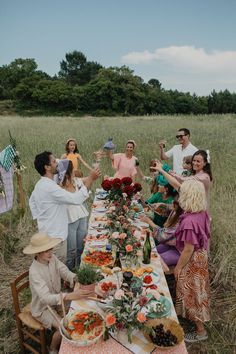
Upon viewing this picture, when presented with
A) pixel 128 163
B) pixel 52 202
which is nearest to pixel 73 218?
pixel 52 202

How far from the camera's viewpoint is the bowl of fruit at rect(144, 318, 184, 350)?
1678 mm

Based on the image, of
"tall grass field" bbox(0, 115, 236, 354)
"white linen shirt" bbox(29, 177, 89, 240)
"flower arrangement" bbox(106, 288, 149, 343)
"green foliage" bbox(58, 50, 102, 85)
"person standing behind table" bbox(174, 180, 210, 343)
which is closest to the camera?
"flower arrangement" bbox(106, 288, 149, 343)

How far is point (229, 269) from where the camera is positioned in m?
3.60

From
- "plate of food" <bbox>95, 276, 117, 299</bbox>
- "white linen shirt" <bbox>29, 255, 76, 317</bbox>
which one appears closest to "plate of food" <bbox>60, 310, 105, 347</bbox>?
"plate of food" <bbox>95, 276, 117, 299</bbox>

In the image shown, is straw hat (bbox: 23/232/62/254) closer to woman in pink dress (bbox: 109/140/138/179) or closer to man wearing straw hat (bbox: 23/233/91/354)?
man wearing straw hat (bbox: 23/233/91/354)

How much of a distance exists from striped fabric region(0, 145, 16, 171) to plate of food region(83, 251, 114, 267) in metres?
2.07

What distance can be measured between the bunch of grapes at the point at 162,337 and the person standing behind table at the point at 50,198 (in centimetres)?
137

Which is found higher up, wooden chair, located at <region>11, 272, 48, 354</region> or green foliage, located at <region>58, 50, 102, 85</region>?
green foliage, located at <region>58, 50, 102, 85</region>

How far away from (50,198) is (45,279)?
2.45 feet

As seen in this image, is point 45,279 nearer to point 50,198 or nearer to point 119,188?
point 50,198

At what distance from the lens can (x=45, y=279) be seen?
95.3 inches

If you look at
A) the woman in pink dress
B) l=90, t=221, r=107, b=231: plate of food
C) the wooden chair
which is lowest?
the wooden chair

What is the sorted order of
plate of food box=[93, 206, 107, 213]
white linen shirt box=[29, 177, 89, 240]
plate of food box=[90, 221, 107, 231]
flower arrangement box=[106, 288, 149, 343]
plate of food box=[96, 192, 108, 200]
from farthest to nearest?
plate of food box=[96, 192, 108, 200]
plate of food box=[93, 206, 107, 213]
plate of food box=[90, 221, 107, 231]
white linen shirt box=[29, 177, 89, 240]
flower arrangement box=[106, 288, 149, 343]

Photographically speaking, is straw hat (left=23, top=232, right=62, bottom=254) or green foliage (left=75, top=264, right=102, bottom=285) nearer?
green foliage (left=75, top=264, right=102, bottom=285)
